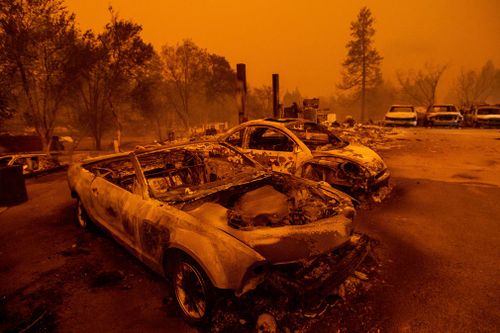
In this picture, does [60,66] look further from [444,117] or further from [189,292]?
[444,117]

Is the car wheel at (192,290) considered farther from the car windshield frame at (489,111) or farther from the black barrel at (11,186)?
the car windshield frame at (489,111)

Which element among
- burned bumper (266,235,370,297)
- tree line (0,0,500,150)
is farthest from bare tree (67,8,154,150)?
burned bumper (266,235,370,297)

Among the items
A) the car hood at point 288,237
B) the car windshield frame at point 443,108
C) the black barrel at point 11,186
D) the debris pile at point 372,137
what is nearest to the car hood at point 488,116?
the car windshield frame at point 443,108

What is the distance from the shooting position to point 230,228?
2789 millimetres

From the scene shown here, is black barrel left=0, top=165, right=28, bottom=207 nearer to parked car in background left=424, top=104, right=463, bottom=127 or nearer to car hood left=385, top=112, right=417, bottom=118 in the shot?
car hood left=385, top=112, right=417, bottom=118

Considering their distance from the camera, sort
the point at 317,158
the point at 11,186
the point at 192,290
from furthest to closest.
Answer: the point at 11,186
the point at 317,158
the point at 192,290

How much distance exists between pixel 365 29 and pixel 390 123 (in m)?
35.0

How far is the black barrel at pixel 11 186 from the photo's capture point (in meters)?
7.03

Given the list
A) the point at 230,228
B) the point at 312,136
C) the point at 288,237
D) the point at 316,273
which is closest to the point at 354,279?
the point at 316,273

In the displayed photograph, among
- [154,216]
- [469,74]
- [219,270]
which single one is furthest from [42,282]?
[469,74]

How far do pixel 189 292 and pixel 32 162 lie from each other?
10.3m

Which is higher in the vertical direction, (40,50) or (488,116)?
(40,50)

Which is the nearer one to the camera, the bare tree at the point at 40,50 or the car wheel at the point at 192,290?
the car wheel at the point at 192,290

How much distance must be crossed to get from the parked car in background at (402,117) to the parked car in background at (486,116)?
3.88 m
